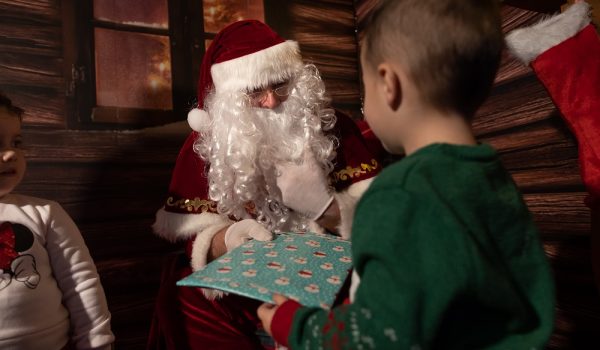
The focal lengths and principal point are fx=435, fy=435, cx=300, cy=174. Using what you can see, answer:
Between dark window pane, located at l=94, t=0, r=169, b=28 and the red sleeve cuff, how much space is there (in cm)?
152

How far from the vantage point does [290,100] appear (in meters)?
1.55

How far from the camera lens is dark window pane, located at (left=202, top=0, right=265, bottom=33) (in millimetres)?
1977

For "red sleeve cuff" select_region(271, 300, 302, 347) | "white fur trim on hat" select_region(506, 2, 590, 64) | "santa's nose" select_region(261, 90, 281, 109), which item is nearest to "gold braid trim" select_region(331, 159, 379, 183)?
"santa's nose" select_region(261, 90, 281, 109)

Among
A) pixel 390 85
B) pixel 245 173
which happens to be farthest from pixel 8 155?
pixel 390 85

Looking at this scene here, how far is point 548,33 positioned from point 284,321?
114 cm

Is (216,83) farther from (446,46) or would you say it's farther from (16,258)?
(446,46)

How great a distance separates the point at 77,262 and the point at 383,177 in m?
0.97

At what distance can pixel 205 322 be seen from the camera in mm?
1386

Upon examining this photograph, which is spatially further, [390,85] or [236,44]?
[236,44]

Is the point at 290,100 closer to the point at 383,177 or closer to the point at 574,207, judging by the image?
the point at 383,177

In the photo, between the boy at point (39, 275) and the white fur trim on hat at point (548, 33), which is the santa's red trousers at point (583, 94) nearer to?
the white fur trim on hat at point (548, 33)

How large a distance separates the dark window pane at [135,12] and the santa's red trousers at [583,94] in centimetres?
149

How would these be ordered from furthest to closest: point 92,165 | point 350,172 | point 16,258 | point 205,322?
point 92,165
point 350,172
point 205,322
point 16,258

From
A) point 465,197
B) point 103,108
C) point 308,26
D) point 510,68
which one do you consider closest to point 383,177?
point 465,197
